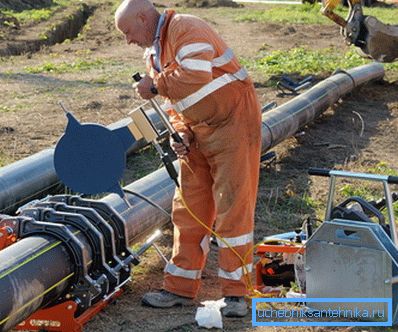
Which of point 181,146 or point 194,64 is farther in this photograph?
point 181,146

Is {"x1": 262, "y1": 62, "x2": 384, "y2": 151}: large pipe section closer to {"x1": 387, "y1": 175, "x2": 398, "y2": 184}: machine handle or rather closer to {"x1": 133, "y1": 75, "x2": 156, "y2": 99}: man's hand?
{"x1": 133, "y1": 75, "x2": 156, "y2": 99}: man's hand

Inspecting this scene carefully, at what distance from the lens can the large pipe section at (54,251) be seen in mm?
5180

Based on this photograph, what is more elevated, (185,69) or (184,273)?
(185,69)

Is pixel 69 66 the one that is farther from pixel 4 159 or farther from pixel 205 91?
pixel 205 91

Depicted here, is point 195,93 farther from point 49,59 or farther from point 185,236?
point 49,59

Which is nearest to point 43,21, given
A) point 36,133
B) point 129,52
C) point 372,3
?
point 129,52

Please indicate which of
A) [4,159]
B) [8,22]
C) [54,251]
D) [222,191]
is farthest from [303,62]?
[54,251]

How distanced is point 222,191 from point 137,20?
1267 mm

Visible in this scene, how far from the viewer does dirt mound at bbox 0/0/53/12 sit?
30.1 meters

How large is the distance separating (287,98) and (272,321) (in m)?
8.12

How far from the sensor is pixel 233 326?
593cm

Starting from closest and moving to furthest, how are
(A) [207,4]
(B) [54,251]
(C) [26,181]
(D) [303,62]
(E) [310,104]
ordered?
1. (B) [54,251]
2. (C) [26,181]
3. (E) [310,104]
4. (D) [303,62]
5. (A) [207,4]

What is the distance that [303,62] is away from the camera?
17.2 metres

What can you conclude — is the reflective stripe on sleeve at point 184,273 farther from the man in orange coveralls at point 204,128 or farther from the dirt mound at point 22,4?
the dirt mound at point 22,4
